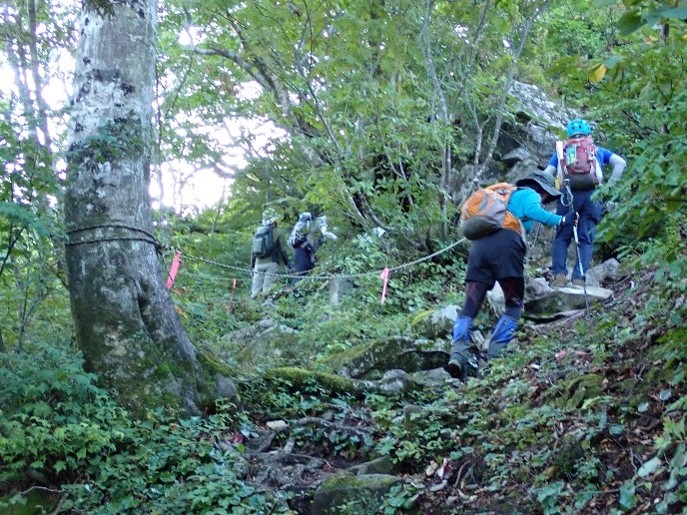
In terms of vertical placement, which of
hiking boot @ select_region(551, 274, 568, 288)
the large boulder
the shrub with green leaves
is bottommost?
the large boulder

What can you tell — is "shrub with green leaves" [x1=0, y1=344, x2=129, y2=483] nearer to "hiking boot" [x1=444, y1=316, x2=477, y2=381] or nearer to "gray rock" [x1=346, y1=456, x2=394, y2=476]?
"gray rock" [x1=346, y1=456, x2=394, y2=476]

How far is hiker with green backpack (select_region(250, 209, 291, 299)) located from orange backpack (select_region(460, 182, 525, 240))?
22.8 ft

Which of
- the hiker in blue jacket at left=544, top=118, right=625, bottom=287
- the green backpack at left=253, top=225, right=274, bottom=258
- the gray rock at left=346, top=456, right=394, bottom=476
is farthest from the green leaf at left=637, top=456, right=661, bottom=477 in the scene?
the green backpack at left=253, top=225, right=274, bottom=258

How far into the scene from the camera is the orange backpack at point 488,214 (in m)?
7.15

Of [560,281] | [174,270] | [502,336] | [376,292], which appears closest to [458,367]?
[502,336]

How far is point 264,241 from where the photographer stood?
1390cm

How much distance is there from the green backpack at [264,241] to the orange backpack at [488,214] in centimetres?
699

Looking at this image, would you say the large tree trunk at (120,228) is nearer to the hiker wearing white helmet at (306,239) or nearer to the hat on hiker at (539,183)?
the hat on hiker at (539,183)

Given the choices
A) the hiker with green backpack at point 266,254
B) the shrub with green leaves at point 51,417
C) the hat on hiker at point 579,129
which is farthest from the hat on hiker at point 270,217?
the shrub with green leaves at point 51,417

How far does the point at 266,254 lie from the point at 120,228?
8319 mm

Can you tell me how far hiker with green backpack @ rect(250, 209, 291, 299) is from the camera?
13.9 m

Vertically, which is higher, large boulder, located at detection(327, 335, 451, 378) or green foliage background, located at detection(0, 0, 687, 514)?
green foliage background, located at detection(0, 0, 687, 514)

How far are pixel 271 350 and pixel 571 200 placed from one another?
3.93 metres

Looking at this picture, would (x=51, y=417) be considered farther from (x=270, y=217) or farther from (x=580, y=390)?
(x=270, y=217)
